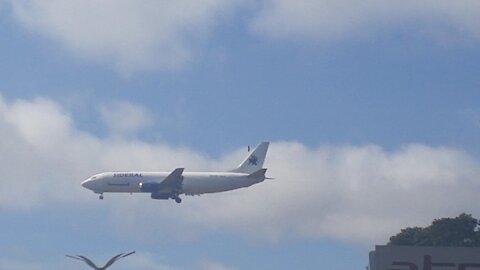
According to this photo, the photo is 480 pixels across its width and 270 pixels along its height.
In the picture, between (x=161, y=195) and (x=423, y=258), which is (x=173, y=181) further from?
(x=423, y=258)

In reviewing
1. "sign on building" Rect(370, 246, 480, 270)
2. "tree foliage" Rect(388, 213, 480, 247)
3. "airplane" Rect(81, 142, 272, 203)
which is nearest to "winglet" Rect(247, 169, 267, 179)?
"airplane" Rect(81, 142, 272, 203)

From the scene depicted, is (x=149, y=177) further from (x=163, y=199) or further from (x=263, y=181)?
(x=263, y=181)

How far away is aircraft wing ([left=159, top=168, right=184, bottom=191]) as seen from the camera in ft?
460

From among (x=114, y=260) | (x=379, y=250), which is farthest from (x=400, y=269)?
(x=114, y=260)

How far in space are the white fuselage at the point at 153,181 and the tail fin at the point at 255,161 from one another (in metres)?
3.71

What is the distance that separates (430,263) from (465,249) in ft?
4.99

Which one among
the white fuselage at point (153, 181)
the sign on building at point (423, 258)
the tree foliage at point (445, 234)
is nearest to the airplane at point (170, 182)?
the white fuselage at point (153, 181)

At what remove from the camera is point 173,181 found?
141000 mm

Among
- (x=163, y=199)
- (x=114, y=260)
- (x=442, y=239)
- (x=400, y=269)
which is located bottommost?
(x=400, y=269)

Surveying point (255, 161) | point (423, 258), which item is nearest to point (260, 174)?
point (255, 161)

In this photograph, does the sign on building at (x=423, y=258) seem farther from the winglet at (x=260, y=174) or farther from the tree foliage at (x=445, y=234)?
the winglet at (x=260, y=174)

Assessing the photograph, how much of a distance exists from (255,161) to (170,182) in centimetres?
1206

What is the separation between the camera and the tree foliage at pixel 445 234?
107 metres

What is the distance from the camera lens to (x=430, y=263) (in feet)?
157
